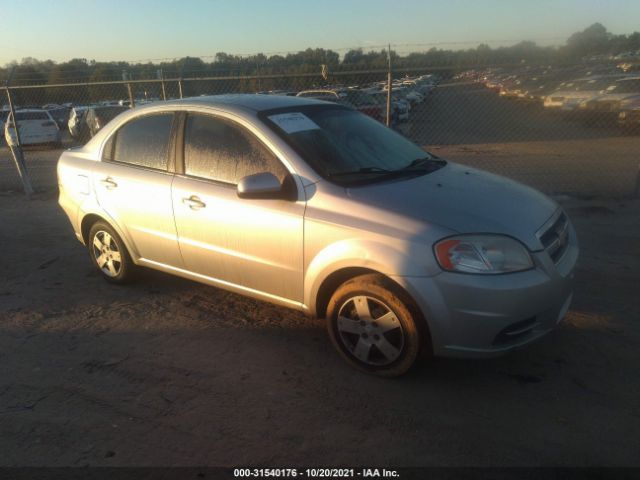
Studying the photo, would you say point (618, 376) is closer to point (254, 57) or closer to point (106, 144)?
point (106, 144)

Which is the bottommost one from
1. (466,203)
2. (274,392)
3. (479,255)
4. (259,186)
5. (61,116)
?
(274,392)

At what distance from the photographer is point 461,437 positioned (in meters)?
2.75

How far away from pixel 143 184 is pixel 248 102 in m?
1.09

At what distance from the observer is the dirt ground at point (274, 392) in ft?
8.78

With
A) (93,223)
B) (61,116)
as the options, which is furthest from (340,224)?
(61,116)

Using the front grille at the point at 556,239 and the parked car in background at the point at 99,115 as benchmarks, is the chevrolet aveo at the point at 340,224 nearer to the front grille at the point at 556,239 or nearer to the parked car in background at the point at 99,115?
the front grille at the point at 556,239

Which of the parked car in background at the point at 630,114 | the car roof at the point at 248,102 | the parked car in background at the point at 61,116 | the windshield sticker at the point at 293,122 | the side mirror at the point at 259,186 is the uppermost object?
the car roof at the point at 248,102

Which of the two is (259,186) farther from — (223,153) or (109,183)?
(109,183)

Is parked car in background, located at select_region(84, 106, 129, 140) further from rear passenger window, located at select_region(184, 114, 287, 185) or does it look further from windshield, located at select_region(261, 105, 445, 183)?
windshield, located at select_region(261, 105, 445, 183)

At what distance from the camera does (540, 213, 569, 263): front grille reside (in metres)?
3.19

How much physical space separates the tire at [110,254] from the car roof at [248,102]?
127 centimetres

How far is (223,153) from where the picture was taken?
384 cm

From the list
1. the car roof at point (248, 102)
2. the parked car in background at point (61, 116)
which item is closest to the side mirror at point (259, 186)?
the car roof at point (248, 102)

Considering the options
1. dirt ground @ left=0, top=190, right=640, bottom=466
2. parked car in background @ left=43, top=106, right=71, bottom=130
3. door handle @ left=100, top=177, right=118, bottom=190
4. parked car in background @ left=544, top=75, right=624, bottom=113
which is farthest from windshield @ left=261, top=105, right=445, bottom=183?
parked car in background @ left=43, top=106, right=71, bottom=130
